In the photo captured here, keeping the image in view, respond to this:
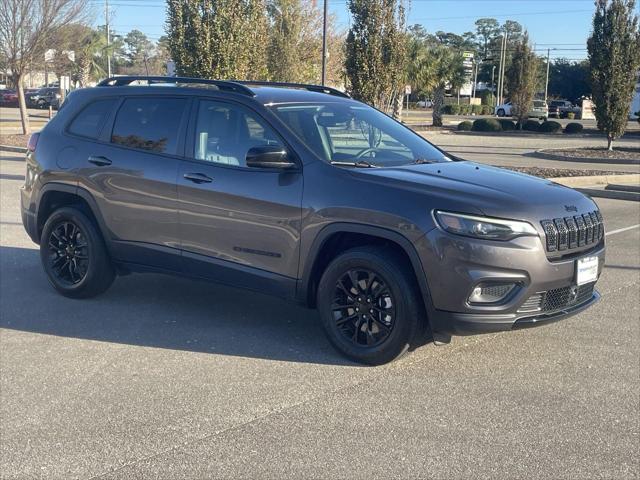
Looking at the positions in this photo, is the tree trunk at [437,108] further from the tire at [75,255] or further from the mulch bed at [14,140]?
the tire at [75,255]

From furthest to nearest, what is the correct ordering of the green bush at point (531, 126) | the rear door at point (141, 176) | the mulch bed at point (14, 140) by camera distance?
the green bush at point (531, 126) < the mulch bed at point (14, 140) < the rear door at point (141, 176)

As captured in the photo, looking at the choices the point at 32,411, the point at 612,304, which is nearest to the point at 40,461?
the point at 32,411

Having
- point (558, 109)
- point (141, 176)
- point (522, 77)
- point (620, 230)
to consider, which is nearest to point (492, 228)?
point (141, 176)

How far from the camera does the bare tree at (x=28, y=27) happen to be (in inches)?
947

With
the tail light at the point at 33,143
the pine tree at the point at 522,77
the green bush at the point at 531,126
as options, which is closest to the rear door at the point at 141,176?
the tail light at the point at 33,143

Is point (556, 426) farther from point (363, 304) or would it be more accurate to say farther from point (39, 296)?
point (39, 296)

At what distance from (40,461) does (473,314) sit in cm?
259

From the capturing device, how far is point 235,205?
561cm

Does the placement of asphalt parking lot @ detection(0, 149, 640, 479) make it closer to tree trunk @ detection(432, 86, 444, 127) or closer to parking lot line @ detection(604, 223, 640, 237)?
parking lot line @ detection(604, 223, 640, 237)

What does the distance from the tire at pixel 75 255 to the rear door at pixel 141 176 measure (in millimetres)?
210

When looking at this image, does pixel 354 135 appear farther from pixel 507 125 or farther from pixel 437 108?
pixel 437 108

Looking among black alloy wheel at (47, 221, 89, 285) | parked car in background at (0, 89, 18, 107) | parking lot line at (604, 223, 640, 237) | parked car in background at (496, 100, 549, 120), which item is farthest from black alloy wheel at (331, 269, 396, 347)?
parked car in background at (0, 89, 18, 107)

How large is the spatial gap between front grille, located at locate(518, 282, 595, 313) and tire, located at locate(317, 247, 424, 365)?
69cm

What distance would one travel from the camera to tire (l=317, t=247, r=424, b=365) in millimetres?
4953
